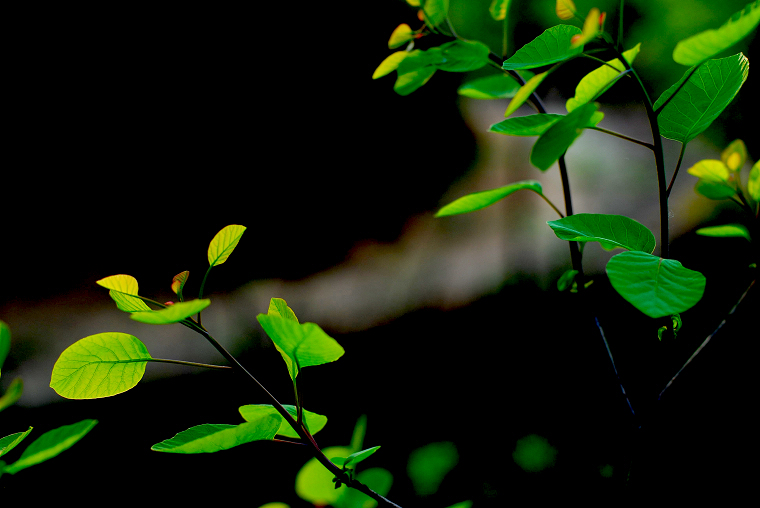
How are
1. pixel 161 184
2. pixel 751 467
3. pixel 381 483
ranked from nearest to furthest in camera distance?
pixel 381 483
pixel 751 467
pixel 161 184

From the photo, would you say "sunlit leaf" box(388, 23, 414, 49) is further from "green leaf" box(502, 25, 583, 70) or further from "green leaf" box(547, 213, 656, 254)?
"green leaf" box(547, 213, 656, 254)

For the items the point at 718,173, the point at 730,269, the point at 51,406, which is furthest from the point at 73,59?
the point at 730,269

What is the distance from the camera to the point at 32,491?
1011 millimetres

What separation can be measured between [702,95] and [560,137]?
0.68ft

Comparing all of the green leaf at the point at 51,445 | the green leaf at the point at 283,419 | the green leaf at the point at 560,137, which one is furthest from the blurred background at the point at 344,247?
the green leaf at the point at 560,137

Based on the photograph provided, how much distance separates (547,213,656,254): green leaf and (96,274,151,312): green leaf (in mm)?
386

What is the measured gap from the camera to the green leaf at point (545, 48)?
1.11 feet

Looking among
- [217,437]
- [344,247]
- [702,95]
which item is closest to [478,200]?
[702,95]

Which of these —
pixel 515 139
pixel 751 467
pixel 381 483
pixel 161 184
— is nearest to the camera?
pixel 381 483

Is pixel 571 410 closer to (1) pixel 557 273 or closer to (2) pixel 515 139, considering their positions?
(1) pixel 557 273

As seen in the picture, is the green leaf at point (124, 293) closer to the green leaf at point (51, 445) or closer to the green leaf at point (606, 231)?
the green leaf at point (51, 445)

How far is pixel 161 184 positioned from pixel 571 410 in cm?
139

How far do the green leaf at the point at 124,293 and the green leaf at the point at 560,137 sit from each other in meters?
0.36

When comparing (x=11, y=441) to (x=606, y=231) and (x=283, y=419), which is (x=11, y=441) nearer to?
(x=283, y=419)
